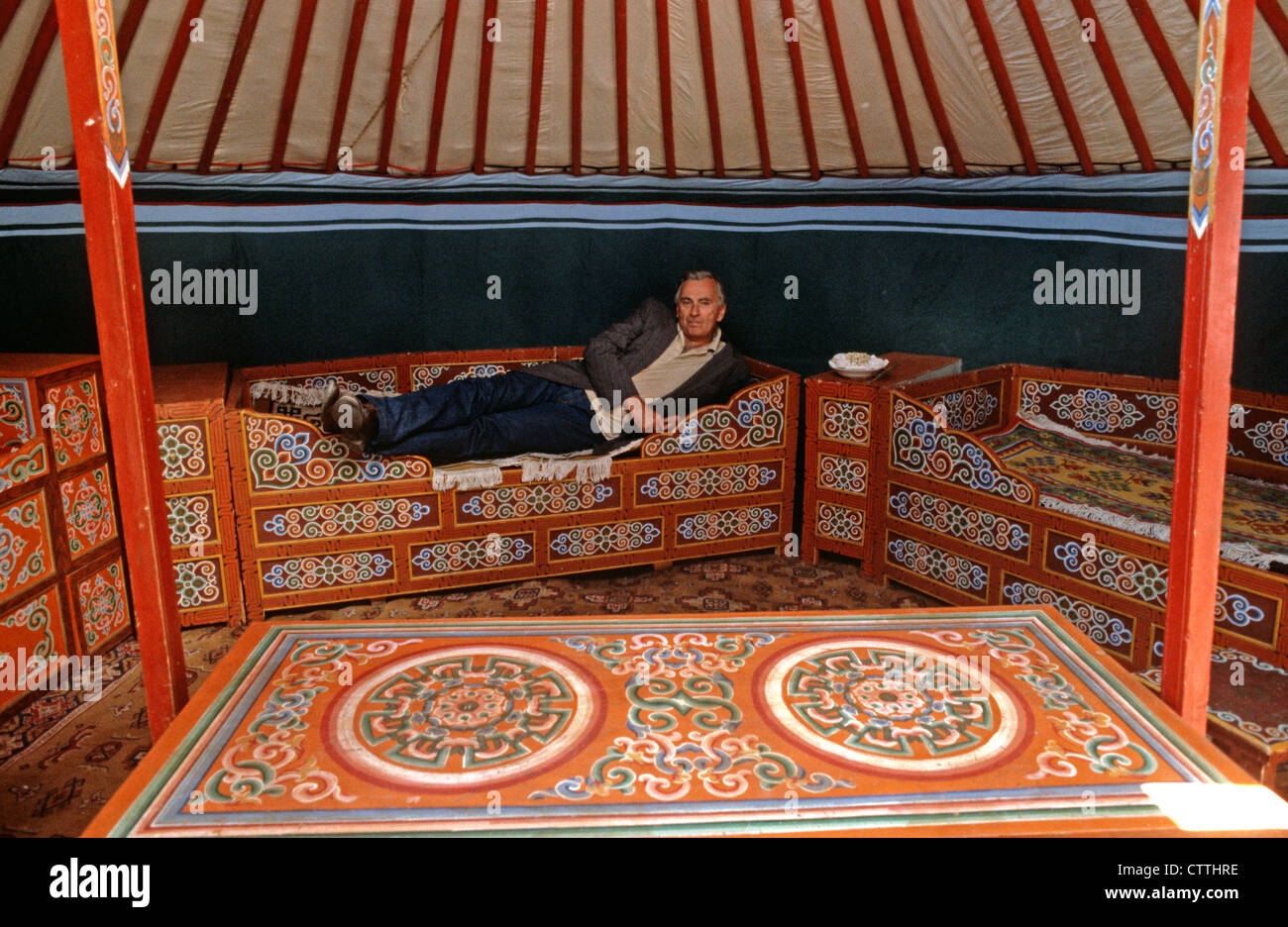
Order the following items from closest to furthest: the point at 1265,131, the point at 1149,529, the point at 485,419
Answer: the point at 1149,529, the point at 1265,131, the point at 485,419

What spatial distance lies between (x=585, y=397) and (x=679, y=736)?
293 centimetres

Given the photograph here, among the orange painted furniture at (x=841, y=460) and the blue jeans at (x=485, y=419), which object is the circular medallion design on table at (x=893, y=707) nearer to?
the orange painted furniture at (x=841, y=460)

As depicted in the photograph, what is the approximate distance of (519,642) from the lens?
1.93m

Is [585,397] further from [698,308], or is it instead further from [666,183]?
[666,183]

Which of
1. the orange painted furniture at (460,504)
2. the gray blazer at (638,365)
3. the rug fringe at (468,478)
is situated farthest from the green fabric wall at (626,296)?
the rug fringe at (468,478)

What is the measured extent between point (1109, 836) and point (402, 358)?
13.5 ft

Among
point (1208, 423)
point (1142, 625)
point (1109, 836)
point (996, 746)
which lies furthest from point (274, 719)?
point (1142, 625)

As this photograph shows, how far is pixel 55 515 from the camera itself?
313 centimetres

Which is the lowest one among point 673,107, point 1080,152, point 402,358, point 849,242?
point 402,358

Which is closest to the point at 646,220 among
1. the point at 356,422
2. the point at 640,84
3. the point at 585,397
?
the point at 640,84

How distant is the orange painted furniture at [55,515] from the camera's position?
2953mm

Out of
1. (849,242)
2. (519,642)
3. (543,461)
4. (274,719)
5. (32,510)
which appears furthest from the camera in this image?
(849,242)

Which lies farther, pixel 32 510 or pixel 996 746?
pixel 32 510

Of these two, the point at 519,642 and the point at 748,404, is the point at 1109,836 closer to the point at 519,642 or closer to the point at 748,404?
the point at 519,642
